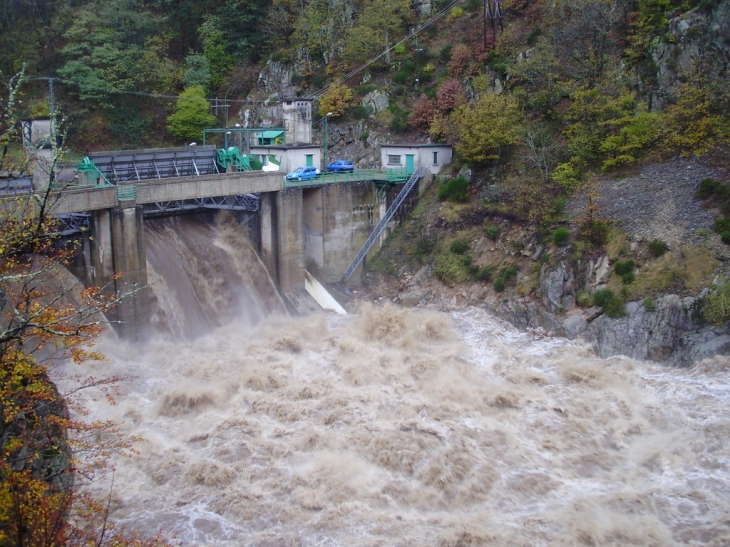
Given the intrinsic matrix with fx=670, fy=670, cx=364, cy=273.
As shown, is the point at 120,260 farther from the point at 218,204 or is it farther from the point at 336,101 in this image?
the point at 336,101

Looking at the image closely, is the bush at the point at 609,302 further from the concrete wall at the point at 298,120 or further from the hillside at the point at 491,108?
the concrete wall at the point at 298,120

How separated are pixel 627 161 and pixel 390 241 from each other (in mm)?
12834

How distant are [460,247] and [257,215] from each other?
10282 millimetres

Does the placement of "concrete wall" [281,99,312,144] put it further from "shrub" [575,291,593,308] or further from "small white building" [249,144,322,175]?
"shrub" [575,291,593,308]

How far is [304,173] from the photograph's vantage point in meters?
35.1

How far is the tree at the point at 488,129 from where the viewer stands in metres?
35.3

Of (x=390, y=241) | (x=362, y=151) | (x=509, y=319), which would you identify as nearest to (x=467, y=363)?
(x=509, y=319)

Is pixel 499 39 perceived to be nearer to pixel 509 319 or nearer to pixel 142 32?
pixel 509 319

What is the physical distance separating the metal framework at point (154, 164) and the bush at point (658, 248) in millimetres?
22165

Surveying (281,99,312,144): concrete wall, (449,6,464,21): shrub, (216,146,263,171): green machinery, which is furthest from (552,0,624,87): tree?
(216,146,263,171): green machinery

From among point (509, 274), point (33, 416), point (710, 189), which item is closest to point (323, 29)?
point (509, 274)

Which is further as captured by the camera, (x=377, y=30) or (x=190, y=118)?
(x=190, y=118)

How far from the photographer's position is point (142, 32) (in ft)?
182

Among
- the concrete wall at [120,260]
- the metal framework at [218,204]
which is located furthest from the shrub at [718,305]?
the concrete wall at [120,260]
